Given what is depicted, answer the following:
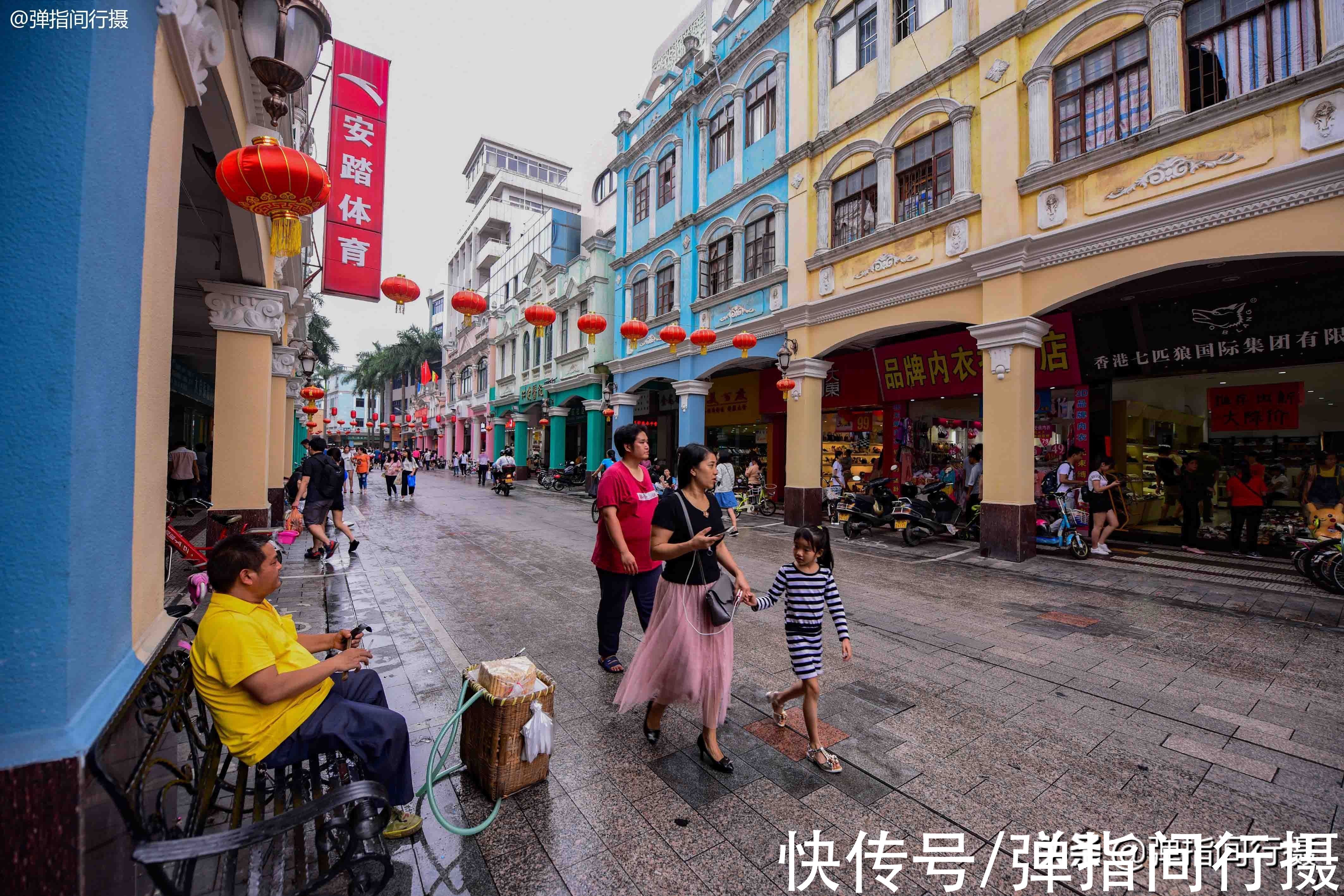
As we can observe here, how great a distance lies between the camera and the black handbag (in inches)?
117

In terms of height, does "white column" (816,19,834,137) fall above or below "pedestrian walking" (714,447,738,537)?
above

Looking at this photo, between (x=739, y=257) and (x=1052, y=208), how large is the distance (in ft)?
23.7

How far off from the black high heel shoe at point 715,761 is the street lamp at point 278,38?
3917 mm

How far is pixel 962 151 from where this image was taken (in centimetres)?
975

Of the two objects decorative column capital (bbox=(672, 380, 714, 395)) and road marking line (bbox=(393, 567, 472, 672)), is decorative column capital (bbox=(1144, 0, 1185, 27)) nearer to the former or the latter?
decorative column capital (bbox=(672, 380, 714, 395))

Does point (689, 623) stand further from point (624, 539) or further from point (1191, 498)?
point (1191, 498)

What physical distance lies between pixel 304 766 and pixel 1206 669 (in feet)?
20.6

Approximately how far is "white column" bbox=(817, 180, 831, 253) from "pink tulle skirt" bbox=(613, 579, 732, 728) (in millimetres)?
10797

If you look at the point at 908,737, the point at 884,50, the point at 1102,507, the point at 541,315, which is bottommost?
the point at 908,737

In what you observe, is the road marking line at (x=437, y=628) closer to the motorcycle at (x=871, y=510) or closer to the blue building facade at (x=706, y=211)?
the motorcycle at (x=871, y=510)

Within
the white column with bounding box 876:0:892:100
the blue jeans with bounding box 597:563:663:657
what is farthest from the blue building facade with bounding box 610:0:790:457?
the blue jeans with bounding box 597:563:663:657

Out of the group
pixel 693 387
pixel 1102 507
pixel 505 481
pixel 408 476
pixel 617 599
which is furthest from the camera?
pixel 505 481

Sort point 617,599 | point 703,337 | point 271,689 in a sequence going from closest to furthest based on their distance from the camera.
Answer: point 271,689 → point 617,599 → point 703,337

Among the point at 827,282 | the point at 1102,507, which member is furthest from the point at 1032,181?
the point at 1102,507
